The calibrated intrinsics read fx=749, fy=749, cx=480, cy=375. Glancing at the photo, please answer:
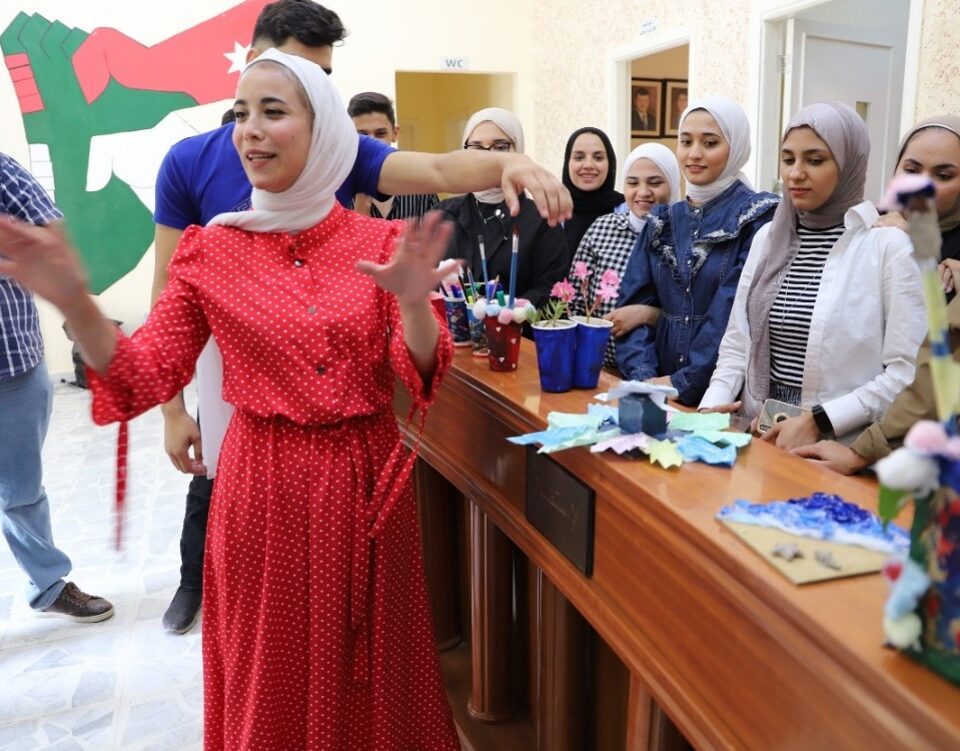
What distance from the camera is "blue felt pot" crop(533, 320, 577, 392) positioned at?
135cm

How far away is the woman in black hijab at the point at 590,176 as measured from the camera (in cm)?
275

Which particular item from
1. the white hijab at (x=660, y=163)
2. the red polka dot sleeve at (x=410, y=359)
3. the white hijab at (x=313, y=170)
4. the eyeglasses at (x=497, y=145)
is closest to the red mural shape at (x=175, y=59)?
the eyeglasses at (x=497, y=145)

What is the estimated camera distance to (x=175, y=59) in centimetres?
576

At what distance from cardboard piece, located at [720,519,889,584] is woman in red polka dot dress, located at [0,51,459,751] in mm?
585

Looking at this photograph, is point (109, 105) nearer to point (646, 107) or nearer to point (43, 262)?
point (646, 107)

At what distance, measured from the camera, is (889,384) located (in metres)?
1.41

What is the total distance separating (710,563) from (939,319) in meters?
0.37

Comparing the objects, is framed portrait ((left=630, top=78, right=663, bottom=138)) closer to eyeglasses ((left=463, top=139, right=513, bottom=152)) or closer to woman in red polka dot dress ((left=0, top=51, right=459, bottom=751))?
eyeglasses ((left=463, top=139, right=513, bottom=152))

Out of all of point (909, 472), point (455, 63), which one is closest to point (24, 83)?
point (455, 63)

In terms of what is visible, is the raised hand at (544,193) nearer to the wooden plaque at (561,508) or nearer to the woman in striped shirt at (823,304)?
the wooden plaque at (561,508)

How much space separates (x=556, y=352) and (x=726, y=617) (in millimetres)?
641

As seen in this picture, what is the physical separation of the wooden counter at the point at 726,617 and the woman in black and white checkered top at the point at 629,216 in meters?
1.02

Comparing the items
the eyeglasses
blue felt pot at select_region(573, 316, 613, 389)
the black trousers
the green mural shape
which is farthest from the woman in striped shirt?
the green mural shape

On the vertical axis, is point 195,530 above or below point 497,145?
below
